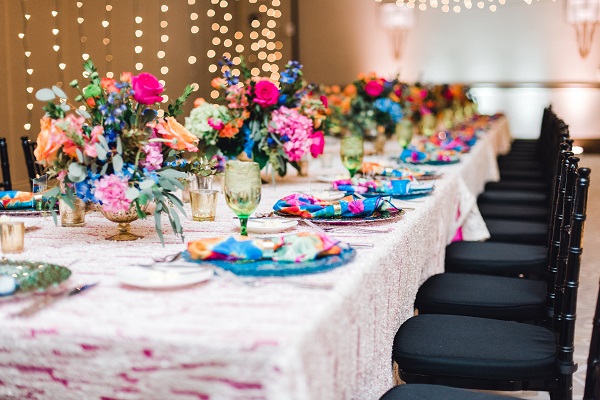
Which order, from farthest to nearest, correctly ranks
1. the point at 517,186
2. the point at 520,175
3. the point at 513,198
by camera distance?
the point at 520,175
the point at 517,186
the point at 513,198

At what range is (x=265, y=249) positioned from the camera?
1.44 meters

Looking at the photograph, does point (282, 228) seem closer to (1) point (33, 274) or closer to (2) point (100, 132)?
(2) point (100, 132)

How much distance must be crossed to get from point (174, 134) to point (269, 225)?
1.02 feet

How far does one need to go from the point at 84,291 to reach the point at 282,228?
0.62 metres

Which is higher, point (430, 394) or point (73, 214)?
point (73, 214)

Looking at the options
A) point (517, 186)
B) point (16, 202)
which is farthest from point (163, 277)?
point (517, 186)

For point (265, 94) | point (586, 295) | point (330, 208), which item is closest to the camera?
point (330, 208)

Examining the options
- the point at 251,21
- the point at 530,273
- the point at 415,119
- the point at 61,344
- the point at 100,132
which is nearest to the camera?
the point at 61,344

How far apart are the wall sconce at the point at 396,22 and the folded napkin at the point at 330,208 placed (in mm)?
10958

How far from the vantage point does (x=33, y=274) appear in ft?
4.28

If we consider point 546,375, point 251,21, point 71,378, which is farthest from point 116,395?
point 251,21

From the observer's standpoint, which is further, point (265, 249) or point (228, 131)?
point (228, 131)

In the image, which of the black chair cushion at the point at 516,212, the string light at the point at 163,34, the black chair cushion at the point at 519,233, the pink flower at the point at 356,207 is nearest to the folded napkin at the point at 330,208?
the pink flower at the point at 356,207

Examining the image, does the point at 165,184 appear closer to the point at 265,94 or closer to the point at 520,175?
the point at 265,94
